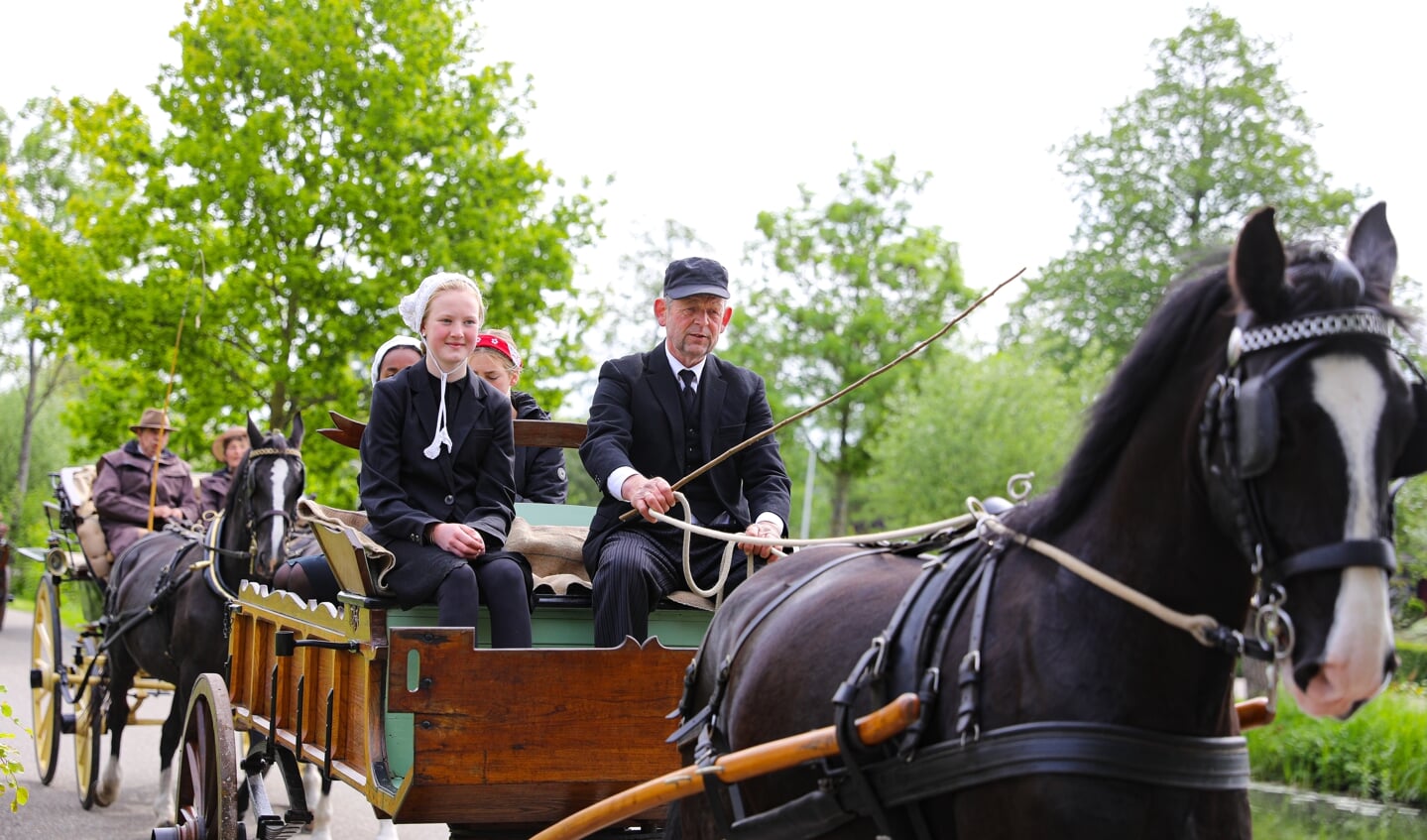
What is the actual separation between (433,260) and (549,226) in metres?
1.73

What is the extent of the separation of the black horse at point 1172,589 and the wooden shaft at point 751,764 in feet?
0.15

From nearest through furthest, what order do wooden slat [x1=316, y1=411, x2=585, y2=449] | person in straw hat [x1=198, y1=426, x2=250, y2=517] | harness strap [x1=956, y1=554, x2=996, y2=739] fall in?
1. harness strap [x1=956, y1=554, x2=996, y2=739]
2. wooden slat [x1=316, y1=411, x2=585, y2=449]
3. person in straw hat [x1=198, y1=426, x2=250, y2=517]

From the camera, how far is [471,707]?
4195 mm

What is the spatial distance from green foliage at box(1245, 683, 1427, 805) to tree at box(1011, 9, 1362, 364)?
52.8ft

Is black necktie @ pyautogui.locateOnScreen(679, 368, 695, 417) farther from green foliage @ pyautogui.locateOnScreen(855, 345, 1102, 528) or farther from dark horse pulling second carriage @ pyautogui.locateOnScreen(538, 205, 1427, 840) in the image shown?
green foliage @ pyautogui.locateOnScreen(855, 345, 1102, 528)

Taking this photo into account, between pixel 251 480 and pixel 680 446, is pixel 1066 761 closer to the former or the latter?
pixel 680 446

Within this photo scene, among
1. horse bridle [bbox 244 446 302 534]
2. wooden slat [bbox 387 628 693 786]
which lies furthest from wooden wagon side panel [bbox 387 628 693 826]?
horse bridle [bbox 244 446 302 534]

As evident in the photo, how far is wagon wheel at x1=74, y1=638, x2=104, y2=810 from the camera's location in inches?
342

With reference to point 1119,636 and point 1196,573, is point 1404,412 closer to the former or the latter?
point 1196,573

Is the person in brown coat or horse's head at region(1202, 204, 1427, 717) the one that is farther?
the person in brown coat

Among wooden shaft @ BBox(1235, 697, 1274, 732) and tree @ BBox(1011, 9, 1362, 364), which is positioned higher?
tree @ BBox(1011, 9, 1362, 364)

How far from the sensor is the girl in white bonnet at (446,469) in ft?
15.3

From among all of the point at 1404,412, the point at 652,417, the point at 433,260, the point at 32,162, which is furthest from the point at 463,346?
the point at 32,162

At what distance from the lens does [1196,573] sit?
2391mm
